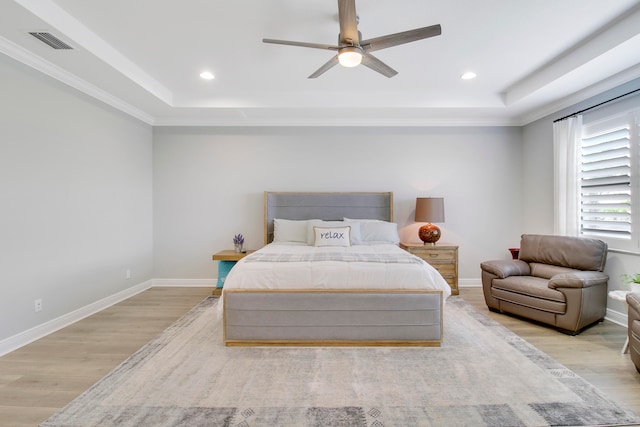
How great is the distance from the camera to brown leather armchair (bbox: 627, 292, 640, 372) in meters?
2.18

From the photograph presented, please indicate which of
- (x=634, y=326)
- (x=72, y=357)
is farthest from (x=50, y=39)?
(x=634, y=326)

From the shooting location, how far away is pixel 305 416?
5.74 feet

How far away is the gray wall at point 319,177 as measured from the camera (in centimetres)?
471

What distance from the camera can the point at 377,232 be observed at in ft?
13.8

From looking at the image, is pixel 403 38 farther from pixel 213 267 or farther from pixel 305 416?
pixel 213 267

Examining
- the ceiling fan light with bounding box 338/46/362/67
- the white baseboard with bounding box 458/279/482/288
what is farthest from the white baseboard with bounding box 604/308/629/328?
the ceiling fan light with bounding box 338/46/362/67

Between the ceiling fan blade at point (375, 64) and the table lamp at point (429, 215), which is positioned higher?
the ceiling fan blade at point (375, 64)

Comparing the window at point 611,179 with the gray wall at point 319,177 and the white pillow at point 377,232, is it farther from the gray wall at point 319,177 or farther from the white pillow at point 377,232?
the white pillow at point 377,232

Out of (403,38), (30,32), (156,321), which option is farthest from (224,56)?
(156,321)

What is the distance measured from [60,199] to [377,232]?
3.79 meters

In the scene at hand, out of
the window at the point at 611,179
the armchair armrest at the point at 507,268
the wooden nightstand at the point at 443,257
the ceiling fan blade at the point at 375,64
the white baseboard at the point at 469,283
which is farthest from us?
the white baseboard at the point at 469,283

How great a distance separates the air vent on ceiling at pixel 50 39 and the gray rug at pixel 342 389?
2.78m

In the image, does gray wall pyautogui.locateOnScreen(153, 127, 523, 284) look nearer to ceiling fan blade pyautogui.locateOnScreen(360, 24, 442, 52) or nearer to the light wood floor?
the light wood floor

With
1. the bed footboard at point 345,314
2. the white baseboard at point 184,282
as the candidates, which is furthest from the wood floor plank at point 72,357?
the bed footboard at point 345,314
